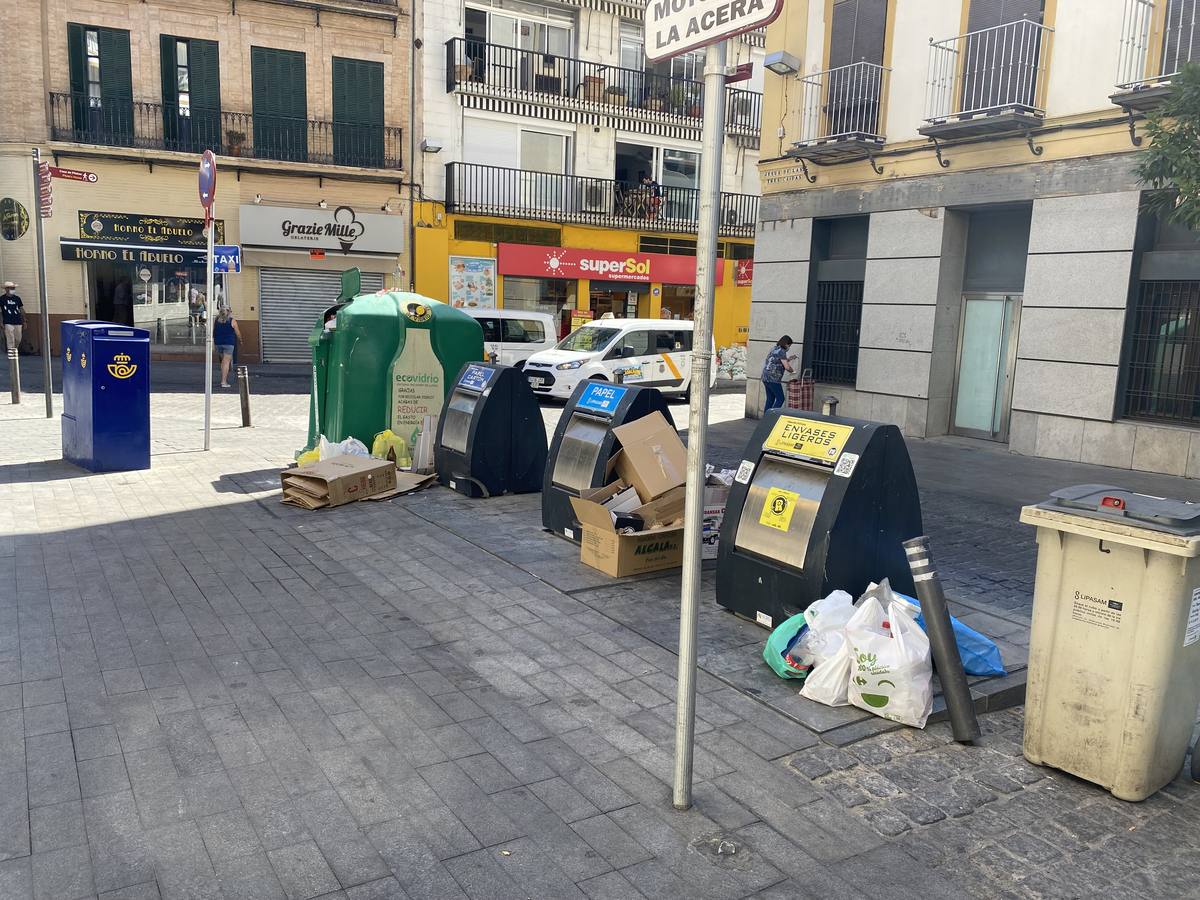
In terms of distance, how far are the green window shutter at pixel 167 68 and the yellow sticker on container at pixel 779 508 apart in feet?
76.2

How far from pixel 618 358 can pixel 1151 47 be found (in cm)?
1051

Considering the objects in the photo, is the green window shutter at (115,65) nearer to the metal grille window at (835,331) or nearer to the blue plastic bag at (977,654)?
the metal grille window at (835,331)

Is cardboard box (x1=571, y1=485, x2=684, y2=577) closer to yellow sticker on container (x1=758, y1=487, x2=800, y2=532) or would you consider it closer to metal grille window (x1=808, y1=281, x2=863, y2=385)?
yellow sticker on container (x1=758, y1=487, x2=800, y2=532)

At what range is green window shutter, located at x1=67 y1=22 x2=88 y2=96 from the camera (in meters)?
22.7

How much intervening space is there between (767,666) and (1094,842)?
1841mm

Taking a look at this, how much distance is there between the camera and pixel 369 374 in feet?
33.1

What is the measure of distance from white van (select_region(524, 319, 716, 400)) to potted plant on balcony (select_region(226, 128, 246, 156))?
35.2 feet

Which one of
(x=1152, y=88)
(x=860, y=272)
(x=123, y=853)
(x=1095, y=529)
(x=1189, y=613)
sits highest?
(x=1152, y=88)

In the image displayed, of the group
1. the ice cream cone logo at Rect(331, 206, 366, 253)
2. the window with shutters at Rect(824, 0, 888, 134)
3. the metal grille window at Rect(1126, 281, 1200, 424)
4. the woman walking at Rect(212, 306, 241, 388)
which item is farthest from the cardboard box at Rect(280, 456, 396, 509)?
the ice cream cone logo at Rect(331, 206, 366, 253)

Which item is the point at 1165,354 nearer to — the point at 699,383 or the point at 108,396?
the point at 699,383

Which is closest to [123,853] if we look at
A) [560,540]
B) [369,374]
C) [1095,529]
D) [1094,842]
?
[1094,842]

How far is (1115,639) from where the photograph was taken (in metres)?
3.83

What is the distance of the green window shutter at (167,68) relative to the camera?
23516 mm

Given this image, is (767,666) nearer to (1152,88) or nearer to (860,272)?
(1152,88)
